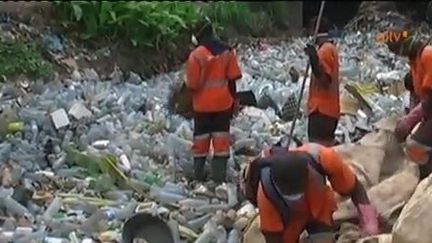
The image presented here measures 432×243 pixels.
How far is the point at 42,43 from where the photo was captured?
1133cm

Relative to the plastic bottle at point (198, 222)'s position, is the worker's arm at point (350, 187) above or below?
above

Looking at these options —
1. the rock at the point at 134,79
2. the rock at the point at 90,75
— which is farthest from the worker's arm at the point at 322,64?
the rock at the point at 134,79

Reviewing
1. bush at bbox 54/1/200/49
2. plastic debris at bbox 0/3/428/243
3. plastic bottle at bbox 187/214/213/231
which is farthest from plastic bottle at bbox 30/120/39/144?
bush at bbox 54/1/200/49

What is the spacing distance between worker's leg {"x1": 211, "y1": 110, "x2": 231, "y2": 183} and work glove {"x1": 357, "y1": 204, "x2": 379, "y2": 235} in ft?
5.42

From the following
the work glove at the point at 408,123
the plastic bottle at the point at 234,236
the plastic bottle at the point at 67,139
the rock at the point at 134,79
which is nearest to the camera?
the plastic bottle at the point at 234,236

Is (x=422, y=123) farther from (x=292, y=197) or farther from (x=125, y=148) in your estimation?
(x=125, y=148)

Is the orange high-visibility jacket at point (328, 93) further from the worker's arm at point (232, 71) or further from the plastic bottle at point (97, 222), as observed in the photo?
the plastic bottle at point (97, 222)

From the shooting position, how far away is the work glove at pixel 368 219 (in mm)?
6195

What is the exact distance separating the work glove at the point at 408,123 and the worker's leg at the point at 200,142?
1.26m

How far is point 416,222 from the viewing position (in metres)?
5.65

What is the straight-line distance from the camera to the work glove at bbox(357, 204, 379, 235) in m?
6.20

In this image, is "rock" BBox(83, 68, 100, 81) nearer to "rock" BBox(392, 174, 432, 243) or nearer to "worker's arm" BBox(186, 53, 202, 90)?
"worker's arm" BBox(186, 53, 202, 90)

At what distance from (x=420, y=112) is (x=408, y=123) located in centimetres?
24

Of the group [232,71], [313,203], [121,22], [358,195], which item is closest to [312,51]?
[232,71]
